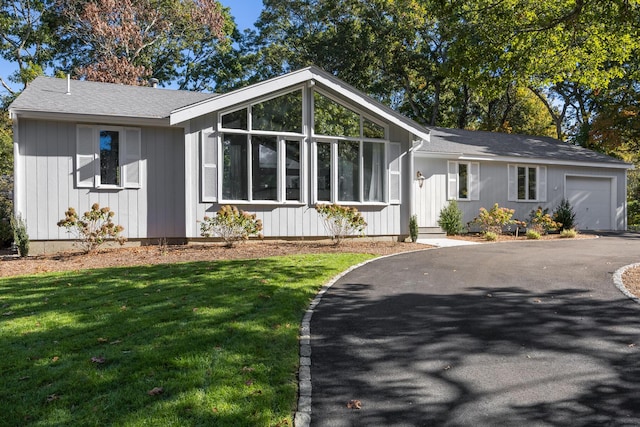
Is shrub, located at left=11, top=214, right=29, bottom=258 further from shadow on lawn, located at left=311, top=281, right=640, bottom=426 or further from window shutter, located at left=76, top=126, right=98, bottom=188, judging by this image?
shadow on lawn, located at left=311, top=281, right=640, bottom=426

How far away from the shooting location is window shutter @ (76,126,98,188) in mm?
11516

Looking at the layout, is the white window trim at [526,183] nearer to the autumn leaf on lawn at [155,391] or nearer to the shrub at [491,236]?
the shrub at [491,236]

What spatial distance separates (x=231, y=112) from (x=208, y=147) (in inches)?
45.2

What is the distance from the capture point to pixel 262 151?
1255 centimetres

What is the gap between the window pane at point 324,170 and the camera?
1310cm

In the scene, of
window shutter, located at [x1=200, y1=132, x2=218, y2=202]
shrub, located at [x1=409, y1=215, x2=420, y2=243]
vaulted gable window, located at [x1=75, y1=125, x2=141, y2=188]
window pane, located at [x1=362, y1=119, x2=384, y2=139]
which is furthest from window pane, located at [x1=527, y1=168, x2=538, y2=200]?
vaulted gable window, located at [x1=75, y1=125, x2=141, y2=188]

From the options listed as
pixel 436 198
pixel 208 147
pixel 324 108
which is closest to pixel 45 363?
pixel 208 147

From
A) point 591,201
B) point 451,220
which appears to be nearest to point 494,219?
point 451,220

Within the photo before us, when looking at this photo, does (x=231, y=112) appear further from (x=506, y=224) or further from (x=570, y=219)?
(x=570, y=219)

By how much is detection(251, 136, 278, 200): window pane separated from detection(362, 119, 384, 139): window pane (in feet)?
9.02

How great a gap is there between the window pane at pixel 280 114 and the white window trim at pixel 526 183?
31.9 feet

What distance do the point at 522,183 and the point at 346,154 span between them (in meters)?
9.05

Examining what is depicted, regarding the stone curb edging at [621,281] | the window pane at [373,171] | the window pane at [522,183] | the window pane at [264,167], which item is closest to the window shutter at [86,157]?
the window pane at [264,167]

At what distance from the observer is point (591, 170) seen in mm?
19875
